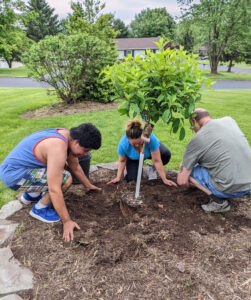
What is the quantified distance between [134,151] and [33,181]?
1.41 meters

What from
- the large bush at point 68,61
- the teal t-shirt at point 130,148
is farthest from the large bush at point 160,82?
the large bush at point 68,61

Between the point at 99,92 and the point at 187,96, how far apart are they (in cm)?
731

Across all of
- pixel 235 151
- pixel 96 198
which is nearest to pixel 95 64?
pixel 96 198

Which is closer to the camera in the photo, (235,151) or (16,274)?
(16,274)

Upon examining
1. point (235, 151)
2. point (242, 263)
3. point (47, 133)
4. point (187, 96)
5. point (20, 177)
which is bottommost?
point (242, 263)

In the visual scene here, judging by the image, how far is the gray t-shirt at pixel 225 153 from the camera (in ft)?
8.35

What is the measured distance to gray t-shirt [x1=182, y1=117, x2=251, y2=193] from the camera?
8.35 feet

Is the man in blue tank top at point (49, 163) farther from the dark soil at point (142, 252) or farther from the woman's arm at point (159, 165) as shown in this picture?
the woman's arm at point (159, 165)

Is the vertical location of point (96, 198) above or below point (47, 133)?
below

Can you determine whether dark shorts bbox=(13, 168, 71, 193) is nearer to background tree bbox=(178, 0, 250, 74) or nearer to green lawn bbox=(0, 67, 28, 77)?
green lawn bbox=(0, 67, 28, 77)

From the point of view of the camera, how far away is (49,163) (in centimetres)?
217

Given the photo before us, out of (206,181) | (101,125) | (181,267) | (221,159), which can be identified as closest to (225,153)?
(221,159)

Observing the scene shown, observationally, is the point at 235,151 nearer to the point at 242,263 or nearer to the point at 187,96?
the point at 187,96

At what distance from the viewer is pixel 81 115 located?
752cm
